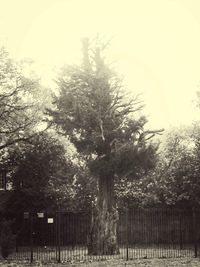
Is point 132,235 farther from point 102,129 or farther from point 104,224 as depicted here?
point 102,129

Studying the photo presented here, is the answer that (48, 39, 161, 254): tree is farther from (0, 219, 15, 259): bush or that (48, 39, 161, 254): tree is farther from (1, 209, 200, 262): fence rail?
(0, 219, 15, 259): bush

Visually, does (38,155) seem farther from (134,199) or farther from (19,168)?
(134,199)

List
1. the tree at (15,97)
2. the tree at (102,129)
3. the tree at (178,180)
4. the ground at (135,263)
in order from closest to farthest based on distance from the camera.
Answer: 1. the ground at (135,263)
2. the tree at (102,129)
3. the tree at (15,97)
4. the tree at (178,180)

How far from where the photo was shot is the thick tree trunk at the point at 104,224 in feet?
85.4

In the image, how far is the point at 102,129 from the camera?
26047 mm

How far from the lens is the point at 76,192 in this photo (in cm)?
4141

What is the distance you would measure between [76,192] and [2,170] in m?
6.10

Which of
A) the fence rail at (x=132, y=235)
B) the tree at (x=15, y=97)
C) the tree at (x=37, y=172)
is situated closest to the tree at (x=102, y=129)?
the fence rail at (x=132, y=235)

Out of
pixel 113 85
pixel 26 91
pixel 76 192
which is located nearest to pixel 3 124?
pixel 26 91

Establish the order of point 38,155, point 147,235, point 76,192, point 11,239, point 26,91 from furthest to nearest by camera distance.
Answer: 1. point 76,192
2. point 38,155
3. point 26,91
4. point 147,235
5. point 11,239

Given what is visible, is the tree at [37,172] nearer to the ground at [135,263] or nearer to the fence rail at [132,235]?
the fence rail at [132,235]

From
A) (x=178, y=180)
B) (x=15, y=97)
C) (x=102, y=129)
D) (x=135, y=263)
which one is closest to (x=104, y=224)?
(x=102, y=129)

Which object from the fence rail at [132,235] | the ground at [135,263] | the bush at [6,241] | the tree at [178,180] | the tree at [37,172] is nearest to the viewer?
the ground at [135,263]

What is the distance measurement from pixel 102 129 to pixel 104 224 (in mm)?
4740
